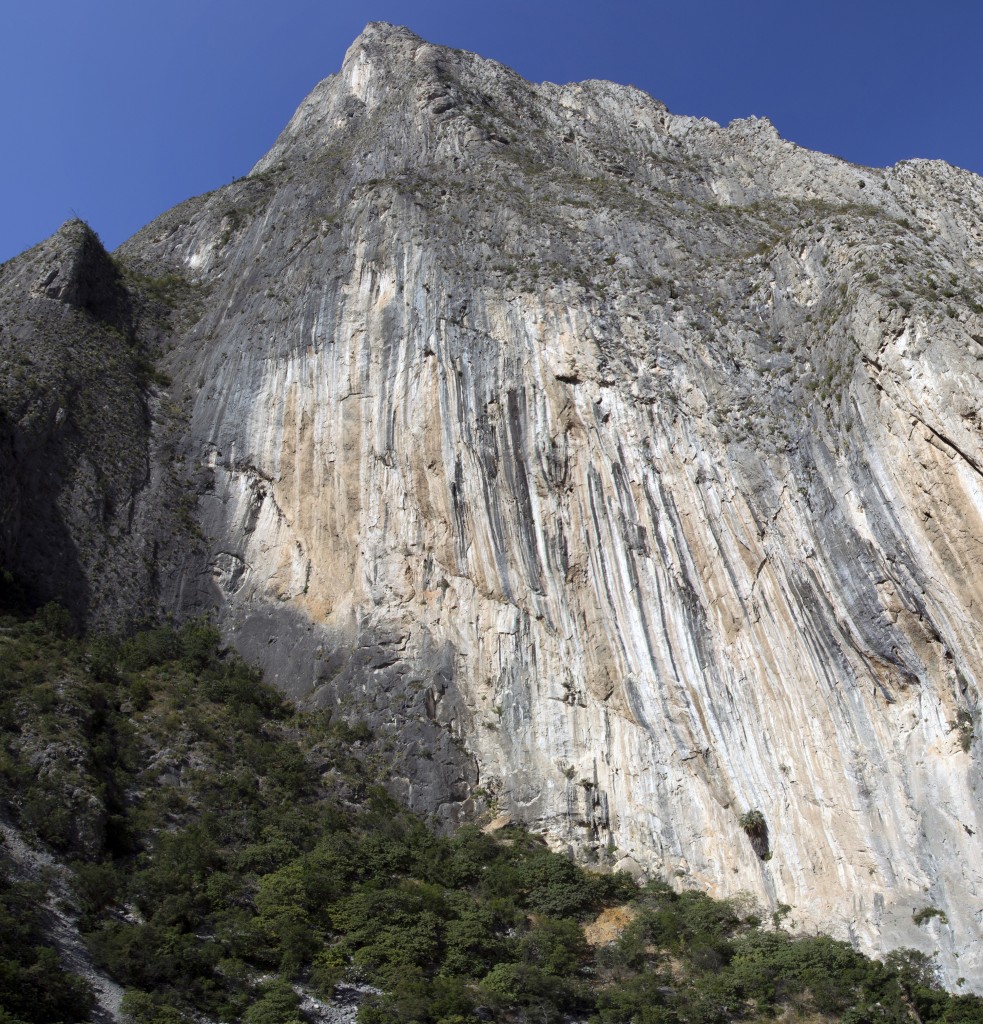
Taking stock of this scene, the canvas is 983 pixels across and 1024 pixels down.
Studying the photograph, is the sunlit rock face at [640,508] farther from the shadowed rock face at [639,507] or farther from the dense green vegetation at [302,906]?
the dense green vegetation at [302,906]

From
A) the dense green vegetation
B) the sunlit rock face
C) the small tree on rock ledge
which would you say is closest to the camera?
the dense green vegetation

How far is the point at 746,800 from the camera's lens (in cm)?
2372

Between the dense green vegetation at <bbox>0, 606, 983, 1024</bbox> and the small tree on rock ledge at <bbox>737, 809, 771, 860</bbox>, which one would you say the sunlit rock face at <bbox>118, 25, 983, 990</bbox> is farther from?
the dense green vegetation at <bbox>0, 606, 983, 1024</bbox>

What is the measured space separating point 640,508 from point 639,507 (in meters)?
0.05

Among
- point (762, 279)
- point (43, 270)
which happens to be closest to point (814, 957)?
point (762, 279)

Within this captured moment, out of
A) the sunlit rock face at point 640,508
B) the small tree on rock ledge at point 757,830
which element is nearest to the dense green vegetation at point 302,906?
the small tree on rock ledge at point 757,830

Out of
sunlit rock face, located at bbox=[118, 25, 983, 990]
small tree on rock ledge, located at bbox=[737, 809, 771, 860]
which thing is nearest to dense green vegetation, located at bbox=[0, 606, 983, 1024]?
small tree on rock ledge, located at bbox=[737, 809, 771, 860]

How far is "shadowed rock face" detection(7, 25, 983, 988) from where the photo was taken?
70.6ft

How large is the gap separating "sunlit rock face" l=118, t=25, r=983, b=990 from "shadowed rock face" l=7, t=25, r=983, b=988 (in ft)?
0.32

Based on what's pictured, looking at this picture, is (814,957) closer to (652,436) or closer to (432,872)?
(432,872)

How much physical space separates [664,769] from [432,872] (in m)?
6.93

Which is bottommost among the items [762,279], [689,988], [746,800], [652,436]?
[689,988]

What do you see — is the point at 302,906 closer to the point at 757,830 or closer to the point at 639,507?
the point at 757,830

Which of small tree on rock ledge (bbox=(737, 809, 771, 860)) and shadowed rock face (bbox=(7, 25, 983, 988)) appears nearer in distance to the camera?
shadowed rock face (bbox=(7, 25, 983, 988))
